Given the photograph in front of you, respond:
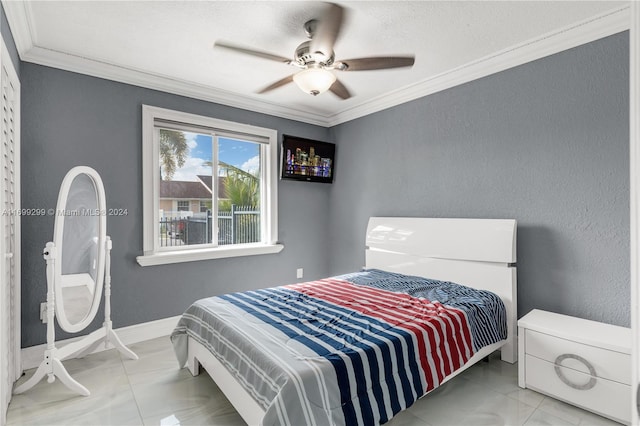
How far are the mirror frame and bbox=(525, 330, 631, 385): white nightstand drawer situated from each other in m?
3.27

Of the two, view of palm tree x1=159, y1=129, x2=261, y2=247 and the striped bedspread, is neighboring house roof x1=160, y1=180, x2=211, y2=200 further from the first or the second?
the striped bedspread

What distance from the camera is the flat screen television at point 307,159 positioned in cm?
412

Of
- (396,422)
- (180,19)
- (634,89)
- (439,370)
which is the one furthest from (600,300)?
(180,19)

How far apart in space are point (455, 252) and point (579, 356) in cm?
116

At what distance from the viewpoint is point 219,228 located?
12.6 feet

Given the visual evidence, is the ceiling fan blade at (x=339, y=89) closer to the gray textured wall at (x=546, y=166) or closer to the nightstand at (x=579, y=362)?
the gray textured wall at (x=546, y=166)

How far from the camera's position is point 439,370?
2.04 meters

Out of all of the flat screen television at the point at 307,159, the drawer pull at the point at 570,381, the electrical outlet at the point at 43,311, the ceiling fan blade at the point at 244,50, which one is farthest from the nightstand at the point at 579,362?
the electrical outlet at the point at 43,311

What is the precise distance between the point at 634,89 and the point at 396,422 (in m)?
2.02

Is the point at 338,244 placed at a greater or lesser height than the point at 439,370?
greater

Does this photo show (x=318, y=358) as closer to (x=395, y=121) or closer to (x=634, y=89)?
(x=634, y=89)

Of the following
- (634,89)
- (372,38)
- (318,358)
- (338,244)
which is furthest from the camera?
(338,244)

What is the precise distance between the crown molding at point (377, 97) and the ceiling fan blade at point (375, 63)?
1.11m

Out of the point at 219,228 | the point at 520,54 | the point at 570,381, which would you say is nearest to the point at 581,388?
the point at 570,381
